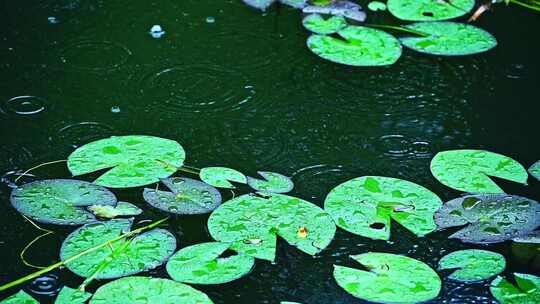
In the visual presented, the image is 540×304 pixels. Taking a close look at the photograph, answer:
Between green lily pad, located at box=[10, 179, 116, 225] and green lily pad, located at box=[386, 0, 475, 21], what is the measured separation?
103 centimetres

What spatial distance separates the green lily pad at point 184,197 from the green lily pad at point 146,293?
0.64ft

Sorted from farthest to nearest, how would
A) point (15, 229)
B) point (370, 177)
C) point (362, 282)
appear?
point (370, 177), point (15, 229), point (362, 282)

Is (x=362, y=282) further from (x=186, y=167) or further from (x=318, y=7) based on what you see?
(x=318, y=7)

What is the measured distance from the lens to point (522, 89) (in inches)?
80.7

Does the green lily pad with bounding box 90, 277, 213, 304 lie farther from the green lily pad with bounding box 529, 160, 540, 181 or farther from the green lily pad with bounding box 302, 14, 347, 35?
the green lily pad with bounding box 302, 14, 347, 35

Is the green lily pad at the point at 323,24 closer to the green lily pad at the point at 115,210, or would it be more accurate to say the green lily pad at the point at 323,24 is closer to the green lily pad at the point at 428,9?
the green lily pad at the point at 428,9

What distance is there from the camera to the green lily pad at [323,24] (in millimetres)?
2227

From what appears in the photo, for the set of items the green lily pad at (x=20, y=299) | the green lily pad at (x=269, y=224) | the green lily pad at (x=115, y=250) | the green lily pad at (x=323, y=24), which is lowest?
the green lily pad at (x=20, y=299)

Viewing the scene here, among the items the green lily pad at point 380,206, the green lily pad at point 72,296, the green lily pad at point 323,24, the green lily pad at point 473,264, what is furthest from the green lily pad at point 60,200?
the green lily pad at point 323,24

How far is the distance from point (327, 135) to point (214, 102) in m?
0.27

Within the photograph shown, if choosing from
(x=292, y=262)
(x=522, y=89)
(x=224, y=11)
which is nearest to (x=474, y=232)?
(x=292, y=262)

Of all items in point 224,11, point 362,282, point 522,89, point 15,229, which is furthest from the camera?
point 224,11

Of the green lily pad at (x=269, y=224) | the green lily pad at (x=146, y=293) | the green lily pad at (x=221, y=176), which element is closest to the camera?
the green lily pad at (x=146, y=293)

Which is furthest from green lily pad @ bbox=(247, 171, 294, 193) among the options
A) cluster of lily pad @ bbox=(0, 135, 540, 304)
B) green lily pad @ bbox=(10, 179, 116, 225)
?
green lily pad @ bbox=(10, 179, 116, 225)
